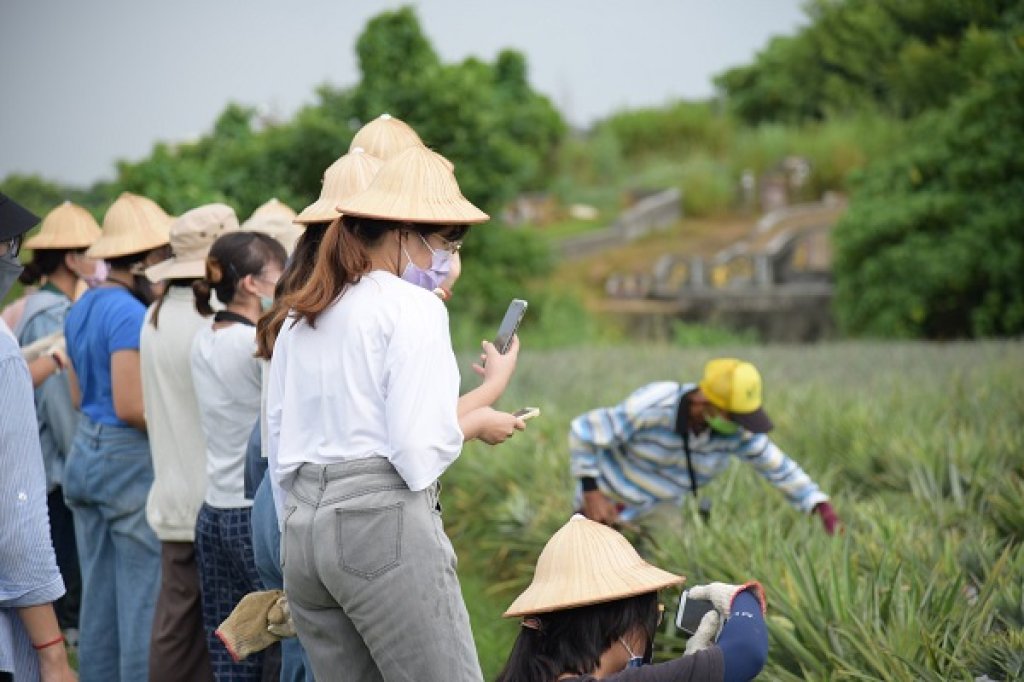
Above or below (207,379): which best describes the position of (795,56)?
above

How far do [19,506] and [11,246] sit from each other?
69cm

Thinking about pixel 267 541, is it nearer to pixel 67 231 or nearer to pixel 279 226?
pixel 279 226

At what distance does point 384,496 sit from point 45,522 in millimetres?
929

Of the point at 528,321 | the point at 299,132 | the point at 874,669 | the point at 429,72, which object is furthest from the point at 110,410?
the point at 528,321

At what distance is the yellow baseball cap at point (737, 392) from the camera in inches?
218

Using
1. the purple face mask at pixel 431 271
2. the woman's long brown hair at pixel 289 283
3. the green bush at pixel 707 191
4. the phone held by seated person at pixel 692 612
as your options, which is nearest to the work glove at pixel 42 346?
the woman's long brown hair at pixel 289 283

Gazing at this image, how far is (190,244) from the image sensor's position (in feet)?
16.2

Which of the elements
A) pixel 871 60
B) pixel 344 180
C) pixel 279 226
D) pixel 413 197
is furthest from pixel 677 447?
pixel 871 60

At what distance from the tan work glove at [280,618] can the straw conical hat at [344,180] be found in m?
1.06

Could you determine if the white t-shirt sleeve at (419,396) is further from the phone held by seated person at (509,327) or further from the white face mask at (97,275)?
the white face mask at (97,275)

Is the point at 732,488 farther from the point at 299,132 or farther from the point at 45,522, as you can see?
the point at 299,132

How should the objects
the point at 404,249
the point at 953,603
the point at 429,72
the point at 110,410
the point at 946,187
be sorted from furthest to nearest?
the point at 946,187 → the point at 429,72 → the point at 110,410 → the point at 953,603 → the point at 404,249

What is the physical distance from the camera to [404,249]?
10.4ft

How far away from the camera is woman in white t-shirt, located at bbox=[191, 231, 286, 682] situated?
4363mm
